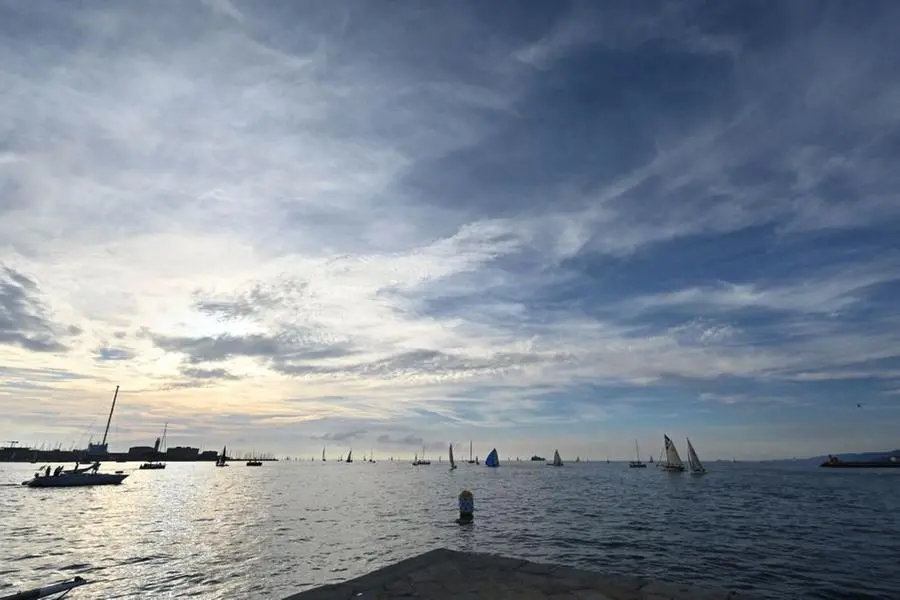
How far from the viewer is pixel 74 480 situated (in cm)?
7856

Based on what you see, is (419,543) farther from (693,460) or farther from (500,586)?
(693,460)

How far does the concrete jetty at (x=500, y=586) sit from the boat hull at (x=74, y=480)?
93.7 meters

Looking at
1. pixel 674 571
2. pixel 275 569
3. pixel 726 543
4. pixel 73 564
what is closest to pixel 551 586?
pixel 674 571

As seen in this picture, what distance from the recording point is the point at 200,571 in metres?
22.7

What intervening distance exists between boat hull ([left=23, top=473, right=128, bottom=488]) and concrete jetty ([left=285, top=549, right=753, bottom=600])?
93675 millimetres

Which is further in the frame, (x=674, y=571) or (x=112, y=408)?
(x=112, y=408)

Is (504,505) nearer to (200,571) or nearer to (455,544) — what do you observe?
(455,544)

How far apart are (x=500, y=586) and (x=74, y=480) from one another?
98.0 metres

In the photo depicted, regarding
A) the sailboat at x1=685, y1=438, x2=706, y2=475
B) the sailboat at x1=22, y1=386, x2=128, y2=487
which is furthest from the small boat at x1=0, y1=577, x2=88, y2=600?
the sailboat at x1=685, y1=438, x2=706, y2=475

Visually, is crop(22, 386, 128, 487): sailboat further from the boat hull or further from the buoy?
the buoy

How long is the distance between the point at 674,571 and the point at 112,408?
102245 millimetres

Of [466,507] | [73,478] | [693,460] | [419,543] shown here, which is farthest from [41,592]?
[693,460]

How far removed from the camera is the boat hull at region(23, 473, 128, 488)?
76.6 m

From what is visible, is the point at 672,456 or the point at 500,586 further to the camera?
the point at 672,456
